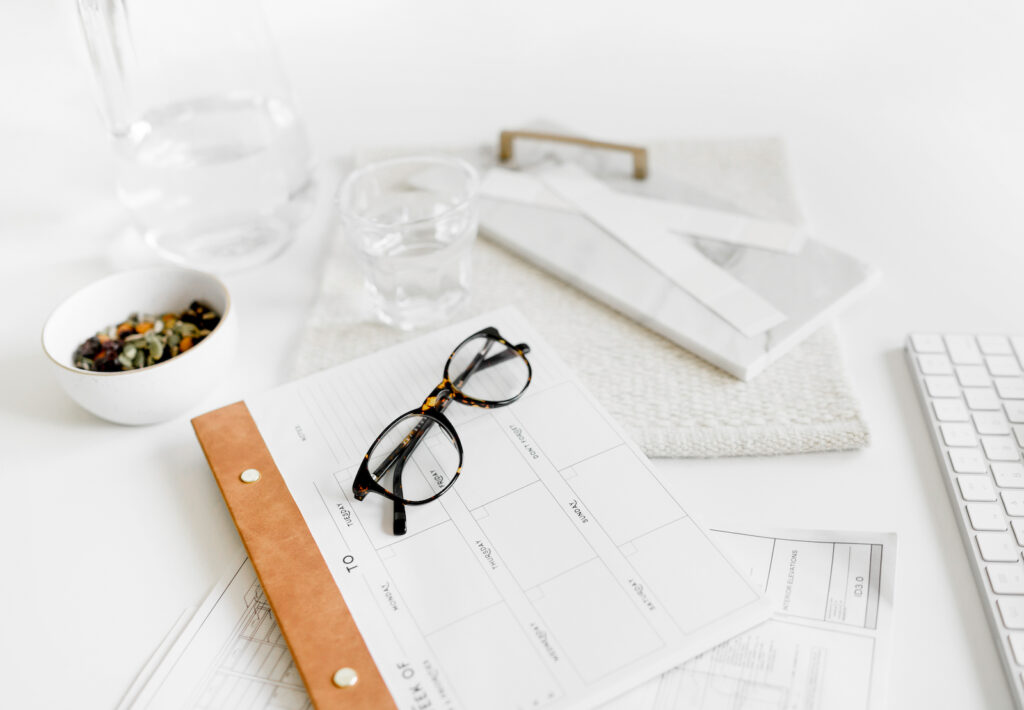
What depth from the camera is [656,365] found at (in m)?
0.72

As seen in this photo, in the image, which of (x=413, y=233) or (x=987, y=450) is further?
(x=413, y=233)

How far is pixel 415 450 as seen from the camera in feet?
2.03

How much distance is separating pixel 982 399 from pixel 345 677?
1.63 feet

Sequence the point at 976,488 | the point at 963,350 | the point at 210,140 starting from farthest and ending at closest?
the point at 210,140, the point at 963,350, the point at 976,488

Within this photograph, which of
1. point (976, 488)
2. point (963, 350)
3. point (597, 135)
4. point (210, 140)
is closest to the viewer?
point (976, 488)

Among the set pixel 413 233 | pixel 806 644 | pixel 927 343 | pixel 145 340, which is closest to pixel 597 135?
pixel 413 233

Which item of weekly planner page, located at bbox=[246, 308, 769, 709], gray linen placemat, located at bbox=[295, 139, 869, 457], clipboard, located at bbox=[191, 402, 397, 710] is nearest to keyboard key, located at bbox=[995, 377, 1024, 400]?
gray linen placemat, located at bbox=[295, 139, 869, 457]

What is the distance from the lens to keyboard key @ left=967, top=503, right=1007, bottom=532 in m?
0.57

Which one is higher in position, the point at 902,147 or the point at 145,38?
the point at 145,38

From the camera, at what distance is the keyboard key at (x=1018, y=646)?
50 centimetres

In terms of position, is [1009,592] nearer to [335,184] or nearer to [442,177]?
[442,177]

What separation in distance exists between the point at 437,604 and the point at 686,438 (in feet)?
0.75

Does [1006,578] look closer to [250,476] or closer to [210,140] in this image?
[250,476]

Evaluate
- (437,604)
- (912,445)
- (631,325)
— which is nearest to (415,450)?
(437,604)
